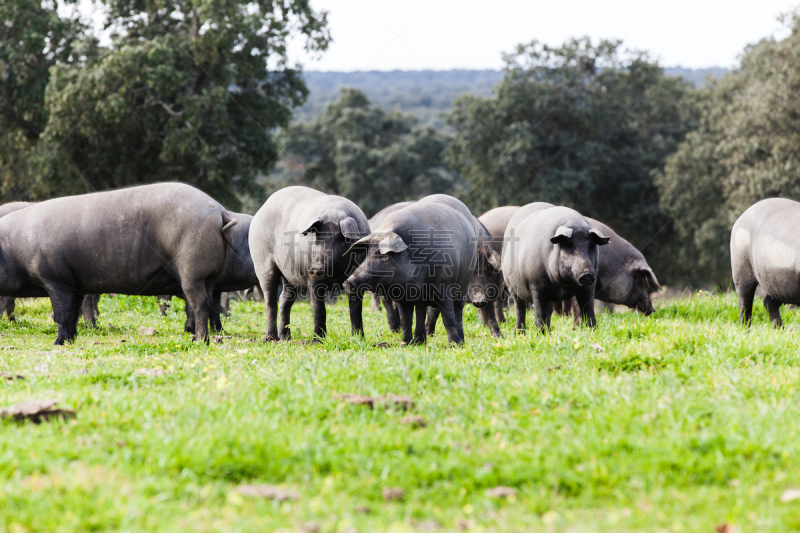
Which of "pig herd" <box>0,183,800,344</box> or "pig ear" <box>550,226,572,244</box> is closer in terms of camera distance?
"pig herd" <box>0,183,800,344</box>

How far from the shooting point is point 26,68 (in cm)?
2541

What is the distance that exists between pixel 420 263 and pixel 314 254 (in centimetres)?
131

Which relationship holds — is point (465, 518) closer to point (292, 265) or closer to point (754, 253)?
point (292, 265)

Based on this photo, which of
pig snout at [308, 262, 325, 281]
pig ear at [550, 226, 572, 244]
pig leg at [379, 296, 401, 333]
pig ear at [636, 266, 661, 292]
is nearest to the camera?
pig snout at [308, 262, 325, 281]

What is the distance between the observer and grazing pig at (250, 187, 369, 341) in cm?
790

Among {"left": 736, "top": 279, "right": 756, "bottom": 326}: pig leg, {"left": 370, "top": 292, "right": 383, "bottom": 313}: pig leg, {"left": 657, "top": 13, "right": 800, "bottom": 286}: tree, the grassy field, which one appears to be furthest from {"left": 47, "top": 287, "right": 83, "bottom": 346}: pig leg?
{"left": 657, "top": 13, "right": 800, "bottom": 286}: tree

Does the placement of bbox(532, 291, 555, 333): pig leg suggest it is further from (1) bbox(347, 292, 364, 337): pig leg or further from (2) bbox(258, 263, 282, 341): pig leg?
(2) bbox(258, 263, 282, 341): pig leg

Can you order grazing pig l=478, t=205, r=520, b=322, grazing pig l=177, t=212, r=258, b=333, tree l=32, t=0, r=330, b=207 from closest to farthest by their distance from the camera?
grazing pig l=177, t=212, r=258, b=333 < grazing pig l=478, t=205, r=520, b=322 < tree l=32, t=0, r=330, b=207

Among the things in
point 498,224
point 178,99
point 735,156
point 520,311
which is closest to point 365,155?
point 178,99

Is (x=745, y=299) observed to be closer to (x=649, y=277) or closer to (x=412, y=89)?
(x=649, y=277)

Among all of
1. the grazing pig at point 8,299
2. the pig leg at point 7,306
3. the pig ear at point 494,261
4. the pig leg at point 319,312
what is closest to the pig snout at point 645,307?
the pig ear at point 494,261

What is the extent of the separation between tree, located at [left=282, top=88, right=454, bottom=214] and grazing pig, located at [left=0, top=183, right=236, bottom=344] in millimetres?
31176

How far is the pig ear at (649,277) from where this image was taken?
38.8 ft

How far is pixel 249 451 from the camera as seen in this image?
3.86 m
